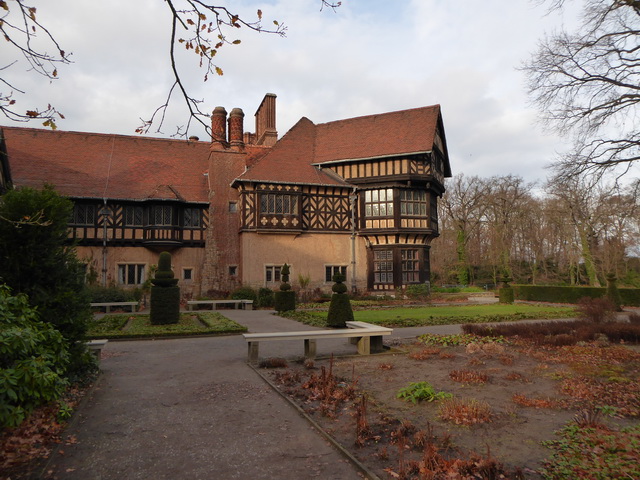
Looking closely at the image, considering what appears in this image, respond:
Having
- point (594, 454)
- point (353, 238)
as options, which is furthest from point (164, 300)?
point (353, 238)

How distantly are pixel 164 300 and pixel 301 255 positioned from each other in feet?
40.9

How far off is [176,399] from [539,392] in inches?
224

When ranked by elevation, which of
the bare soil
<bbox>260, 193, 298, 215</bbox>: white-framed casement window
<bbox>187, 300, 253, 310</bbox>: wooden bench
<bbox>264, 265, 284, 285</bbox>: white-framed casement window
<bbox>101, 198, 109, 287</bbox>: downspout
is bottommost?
the bare soil

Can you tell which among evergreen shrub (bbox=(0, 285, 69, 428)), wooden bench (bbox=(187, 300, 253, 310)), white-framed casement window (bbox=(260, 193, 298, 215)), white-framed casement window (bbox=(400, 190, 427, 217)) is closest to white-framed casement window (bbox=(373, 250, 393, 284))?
white-framed casement window (bbox=(400, 190, 427, 217))

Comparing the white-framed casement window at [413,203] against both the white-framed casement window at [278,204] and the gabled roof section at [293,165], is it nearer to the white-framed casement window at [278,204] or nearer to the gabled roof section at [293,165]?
the gabled roof section at [293,165]

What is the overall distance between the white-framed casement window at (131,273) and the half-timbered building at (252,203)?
6 centimetres

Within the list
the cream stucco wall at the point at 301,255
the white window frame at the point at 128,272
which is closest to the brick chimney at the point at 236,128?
the cream stucco wall at the point at 301,255

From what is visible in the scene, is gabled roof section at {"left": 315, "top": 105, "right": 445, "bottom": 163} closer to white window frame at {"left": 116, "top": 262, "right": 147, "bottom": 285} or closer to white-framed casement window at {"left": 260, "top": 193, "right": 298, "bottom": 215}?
white-framed casement window at {"left": 260, "top": 193, "right": 298, "bottom": 215}

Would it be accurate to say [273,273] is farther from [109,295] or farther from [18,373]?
[18,373]

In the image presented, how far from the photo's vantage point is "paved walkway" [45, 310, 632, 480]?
4324mm

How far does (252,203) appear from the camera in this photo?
2605 cm

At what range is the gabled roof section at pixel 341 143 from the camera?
88.1ft

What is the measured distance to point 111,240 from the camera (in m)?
25.6

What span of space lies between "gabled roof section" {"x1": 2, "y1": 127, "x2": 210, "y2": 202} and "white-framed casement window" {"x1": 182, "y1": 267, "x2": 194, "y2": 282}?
4263mm
